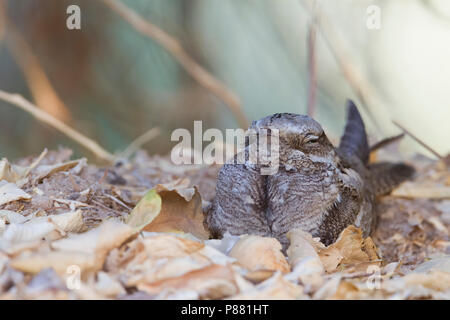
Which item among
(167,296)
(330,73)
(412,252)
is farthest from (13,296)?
(330,73)

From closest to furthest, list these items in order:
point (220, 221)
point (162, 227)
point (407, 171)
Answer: point (162, 227) < point (220, 221) < point (407, 171)

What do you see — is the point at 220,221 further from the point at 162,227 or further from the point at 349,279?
the point at 349,279

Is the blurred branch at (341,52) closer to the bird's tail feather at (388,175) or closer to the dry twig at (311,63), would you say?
the dry twig at (311,63)

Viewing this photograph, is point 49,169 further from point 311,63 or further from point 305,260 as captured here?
point 311,63

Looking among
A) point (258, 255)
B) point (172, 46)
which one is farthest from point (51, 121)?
point (258, 255)

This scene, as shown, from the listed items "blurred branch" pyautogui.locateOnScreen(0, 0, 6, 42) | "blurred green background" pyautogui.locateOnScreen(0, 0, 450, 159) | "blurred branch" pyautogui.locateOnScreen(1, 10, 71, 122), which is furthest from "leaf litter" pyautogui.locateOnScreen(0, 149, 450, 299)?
"blurred branch" pyautogui.locateOnScreen(0, 0, 6, 42)

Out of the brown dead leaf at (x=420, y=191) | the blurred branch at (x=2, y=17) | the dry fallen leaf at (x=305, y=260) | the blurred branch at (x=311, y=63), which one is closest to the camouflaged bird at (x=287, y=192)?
the dry fallen leaf at (x=305, y=260)

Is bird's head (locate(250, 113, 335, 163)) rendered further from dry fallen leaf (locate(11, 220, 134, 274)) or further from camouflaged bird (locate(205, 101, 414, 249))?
dry fallen leaf (locate(11, 220, 134, 274))
